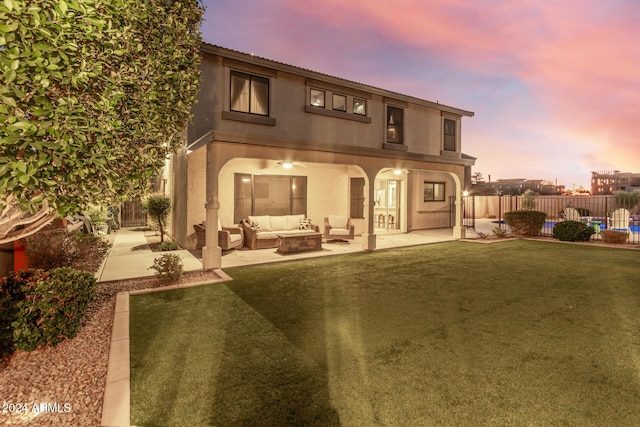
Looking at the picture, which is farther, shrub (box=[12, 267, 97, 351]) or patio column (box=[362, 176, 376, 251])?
patio column (box=[362, 176, 376, 251])

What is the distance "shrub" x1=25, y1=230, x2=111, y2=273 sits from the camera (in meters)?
5.61

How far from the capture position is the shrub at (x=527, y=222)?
44.8ft

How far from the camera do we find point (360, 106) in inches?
533

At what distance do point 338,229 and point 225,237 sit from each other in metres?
4.51

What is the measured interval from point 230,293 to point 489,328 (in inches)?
168

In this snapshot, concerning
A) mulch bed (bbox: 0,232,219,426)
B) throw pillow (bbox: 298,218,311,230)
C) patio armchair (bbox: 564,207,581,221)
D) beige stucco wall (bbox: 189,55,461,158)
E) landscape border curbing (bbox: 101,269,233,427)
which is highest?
beige stucco wall (bbox: 189,55,461,158)

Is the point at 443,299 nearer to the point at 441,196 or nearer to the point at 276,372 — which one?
the point at 276,372

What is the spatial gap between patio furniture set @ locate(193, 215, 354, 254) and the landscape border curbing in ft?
16.7

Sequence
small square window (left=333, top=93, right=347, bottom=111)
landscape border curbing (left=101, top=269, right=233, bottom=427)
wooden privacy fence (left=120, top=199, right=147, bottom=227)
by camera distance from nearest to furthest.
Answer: landscape border curbing (left=101, top=269, right=233, bottom=427) → small square window (left=333, top=93, right=347, bottom=111) → wooden privacy fence (left=120, top=199, right=147, bottom=227)

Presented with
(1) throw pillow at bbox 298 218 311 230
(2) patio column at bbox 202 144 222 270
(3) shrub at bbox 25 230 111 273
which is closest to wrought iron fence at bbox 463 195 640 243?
(1) throw pillow at bbox 298 218 311 230

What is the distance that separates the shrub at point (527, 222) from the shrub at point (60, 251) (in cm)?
1577

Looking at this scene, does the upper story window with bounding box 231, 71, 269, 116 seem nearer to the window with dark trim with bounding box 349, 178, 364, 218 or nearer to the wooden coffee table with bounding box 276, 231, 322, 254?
the wooden coffee table with bounding box 276, 231, 322, 254

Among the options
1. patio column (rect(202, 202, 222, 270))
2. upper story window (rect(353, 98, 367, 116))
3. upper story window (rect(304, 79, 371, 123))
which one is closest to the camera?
patio column (rect(202, 202, 222, 270))

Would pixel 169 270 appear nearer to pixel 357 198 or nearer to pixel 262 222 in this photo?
pixel 262 222
